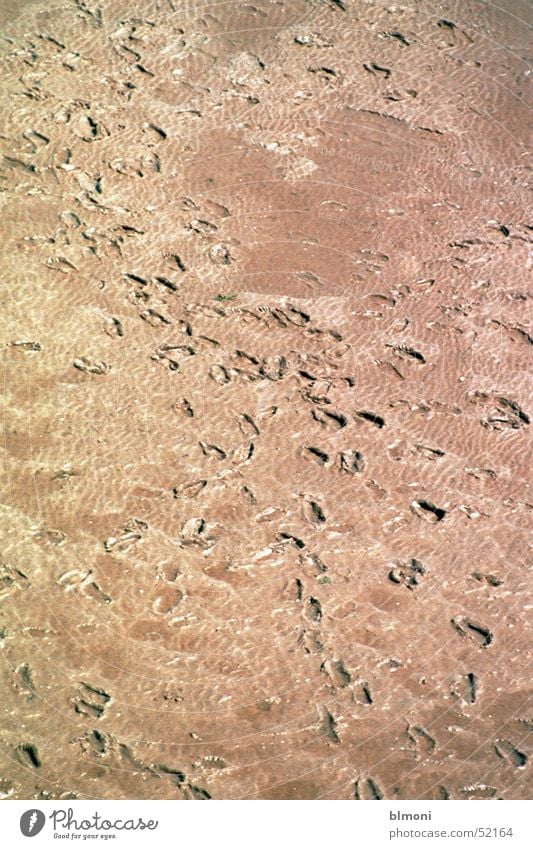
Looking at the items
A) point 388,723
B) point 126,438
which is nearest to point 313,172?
point 126,438

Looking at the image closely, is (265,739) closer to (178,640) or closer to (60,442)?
(178,640)
